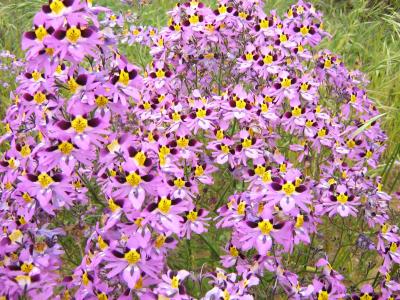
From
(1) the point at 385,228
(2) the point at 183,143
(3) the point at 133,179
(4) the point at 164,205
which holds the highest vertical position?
(3) the point at 133,179

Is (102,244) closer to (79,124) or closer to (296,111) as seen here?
(79,124)

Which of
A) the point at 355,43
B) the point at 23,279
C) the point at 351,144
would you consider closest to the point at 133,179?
the point at 23,279

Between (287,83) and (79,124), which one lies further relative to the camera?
(287,83)

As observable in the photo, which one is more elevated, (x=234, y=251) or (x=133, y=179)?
(x=133, y=179)

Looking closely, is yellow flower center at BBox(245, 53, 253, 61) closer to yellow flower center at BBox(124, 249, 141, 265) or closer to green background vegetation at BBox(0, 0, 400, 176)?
green background vegetation at BBox(0, 0, 400, 176)

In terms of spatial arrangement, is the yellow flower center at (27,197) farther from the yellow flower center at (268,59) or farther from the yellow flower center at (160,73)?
the yellow flower center at (268,59)

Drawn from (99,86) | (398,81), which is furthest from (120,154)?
(398,81)
